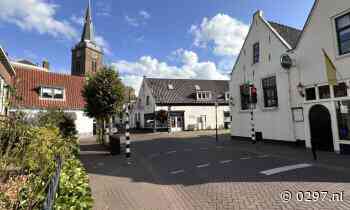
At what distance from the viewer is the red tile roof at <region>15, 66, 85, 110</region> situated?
2486cm

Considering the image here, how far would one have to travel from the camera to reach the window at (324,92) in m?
11.3

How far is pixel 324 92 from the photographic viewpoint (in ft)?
37.6

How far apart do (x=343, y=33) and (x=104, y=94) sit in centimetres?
1408

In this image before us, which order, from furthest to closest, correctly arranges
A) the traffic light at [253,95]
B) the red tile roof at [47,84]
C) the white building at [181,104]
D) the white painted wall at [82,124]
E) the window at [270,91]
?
the white building at [181,104] → the white painted wall at [82,124] → the red tile roof at [47,84] → the window at [270,91] → the traffic light at [253,95]

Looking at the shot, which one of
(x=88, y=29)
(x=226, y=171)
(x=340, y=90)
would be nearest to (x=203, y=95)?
(x=340, y=90)

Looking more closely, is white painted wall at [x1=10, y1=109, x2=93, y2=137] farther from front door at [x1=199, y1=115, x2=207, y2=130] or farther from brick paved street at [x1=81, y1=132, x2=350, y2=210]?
brick paved street at [x1=81, y1=132, x2=350, y2=210]

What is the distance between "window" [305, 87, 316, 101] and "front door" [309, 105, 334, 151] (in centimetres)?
52

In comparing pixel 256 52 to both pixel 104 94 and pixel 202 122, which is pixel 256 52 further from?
pixel 202 122

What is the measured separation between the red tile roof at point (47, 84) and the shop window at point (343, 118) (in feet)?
77.0

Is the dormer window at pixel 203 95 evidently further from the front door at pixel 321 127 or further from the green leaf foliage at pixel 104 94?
the front door at pixel 321 127

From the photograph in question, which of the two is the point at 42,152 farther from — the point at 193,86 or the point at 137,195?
the point at 193,86

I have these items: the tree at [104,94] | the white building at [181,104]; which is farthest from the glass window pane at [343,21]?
the white building at [181,104]

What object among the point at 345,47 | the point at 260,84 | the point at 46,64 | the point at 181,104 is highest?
the point at 46,64

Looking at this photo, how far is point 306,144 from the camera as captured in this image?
12.6 metres
